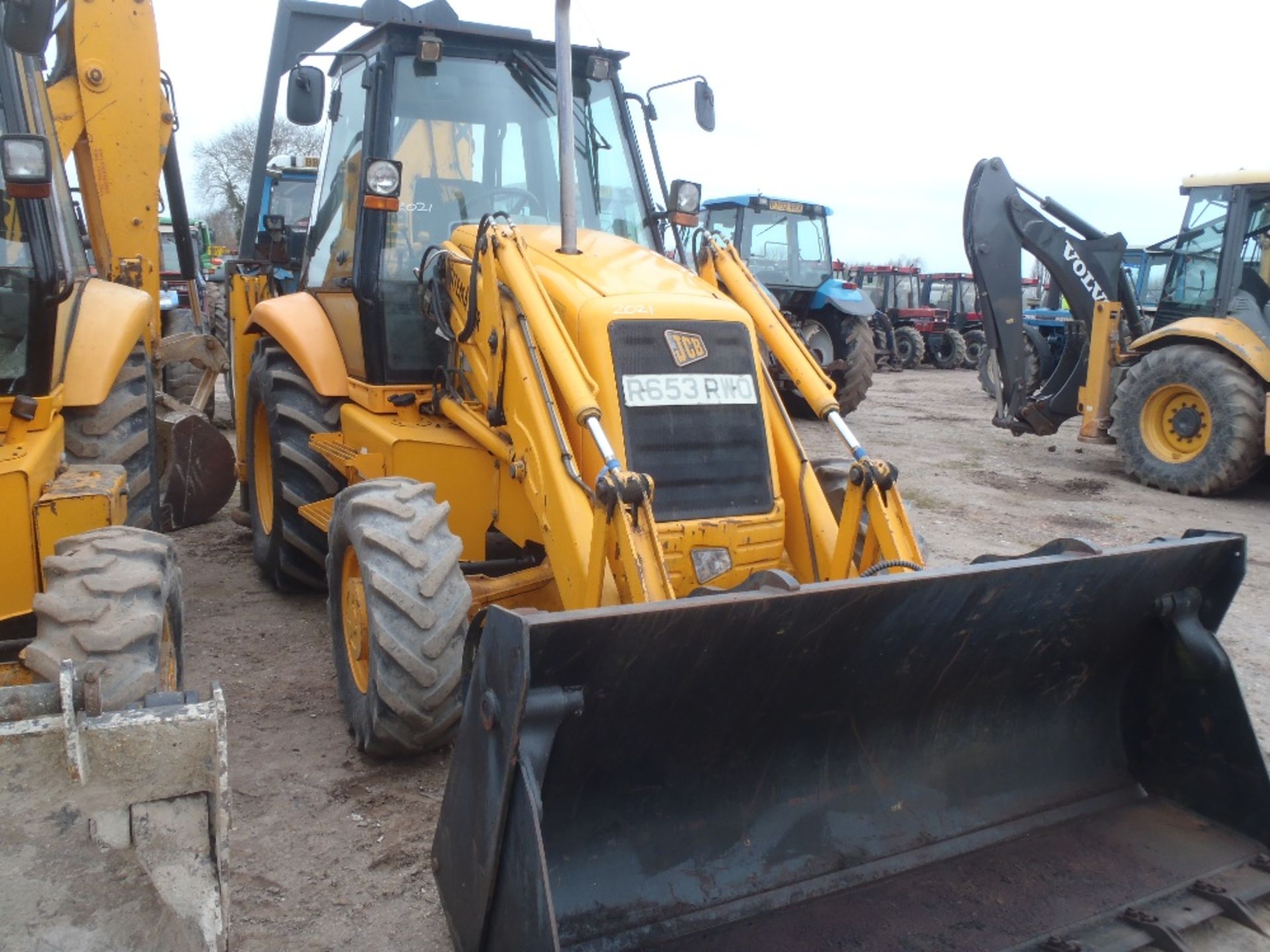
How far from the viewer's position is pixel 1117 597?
3201 millimetres

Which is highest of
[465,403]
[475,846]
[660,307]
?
[660,307]

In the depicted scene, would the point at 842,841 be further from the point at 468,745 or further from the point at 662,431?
the point at 662,431

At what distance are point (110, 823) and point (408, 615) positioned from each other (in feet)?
4.40

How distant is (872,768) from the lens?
3016 millimetres

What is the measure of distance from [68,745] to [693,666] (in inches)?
53.8

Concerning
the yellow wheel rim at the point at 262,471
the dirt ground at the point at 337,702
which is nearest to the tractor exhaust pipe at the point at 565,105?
the dirt ground at the point at 337,702

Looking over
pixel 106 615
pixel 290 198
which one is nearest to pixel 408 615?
pixel 106 615

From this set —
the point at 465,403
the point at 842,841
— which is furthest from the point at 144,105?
the point at 842,841

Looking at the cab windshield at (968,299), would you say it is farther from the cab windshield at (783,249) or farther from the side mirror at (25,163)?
the side mirror at (25,163)

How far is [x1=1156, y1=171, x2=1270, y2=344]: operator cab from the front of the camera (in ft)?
30.6

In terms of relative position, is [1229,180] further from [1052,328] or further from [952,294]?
[952,294]

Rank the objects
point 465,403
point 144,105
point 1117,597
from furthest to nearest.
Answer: point 144,105 → point 465,403 → point 1117,597

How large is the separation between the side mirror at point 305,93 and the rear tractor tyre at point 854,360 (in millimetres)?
9236

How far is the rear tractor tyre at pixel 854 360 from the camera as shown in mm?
13383
